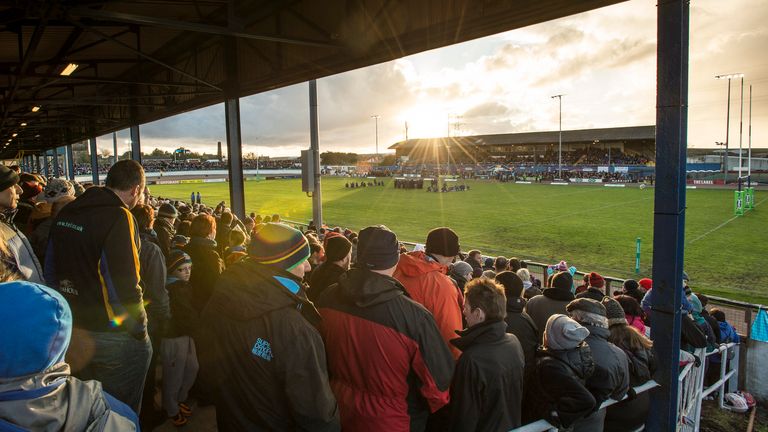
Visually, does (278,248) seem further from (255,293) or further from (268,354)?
(268,354)

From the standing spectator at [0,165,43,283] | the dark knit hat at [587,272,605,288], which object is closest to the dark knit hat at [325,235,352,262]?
the standing spectator at [0,165,43,283]

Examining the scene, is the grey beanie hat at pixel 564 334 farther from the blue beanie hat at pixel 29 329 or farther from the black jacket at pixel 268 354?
the blue beanie hat at pixel 29 329

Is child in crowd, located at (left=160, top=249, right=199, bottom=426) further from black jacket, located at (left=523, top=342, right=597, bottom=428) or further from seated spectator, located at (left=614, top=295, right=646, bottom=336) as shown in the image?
seated spectator, located at (left=614, top=295, right=646, bottom=336)

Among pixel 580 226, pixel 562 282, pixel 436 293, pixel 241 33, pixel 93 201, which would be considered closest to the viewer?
pixel 93 201

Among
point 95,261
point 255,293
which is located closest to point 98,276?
point 95,261

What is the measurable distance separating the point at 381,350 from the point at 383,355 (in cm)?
3

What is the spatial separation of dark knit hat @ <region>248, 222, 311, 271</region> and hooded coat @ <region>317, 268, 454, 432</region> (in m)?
0.34

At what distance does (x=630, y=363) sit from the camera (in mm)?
3369

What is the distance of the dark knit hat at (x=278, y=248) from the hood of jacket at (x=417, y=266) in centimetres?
82

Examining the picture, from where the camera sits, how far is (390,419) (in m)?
2.38

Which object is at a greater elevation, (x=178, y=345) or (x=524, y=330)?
(x=524, y=330)

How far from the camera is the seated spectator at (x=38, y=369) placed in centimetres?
122

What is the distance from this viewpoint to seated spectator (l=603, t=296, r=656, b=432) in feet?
11.2

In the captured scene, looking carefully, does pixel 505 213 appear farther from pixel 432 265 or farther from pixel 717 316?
pixel 432 265
